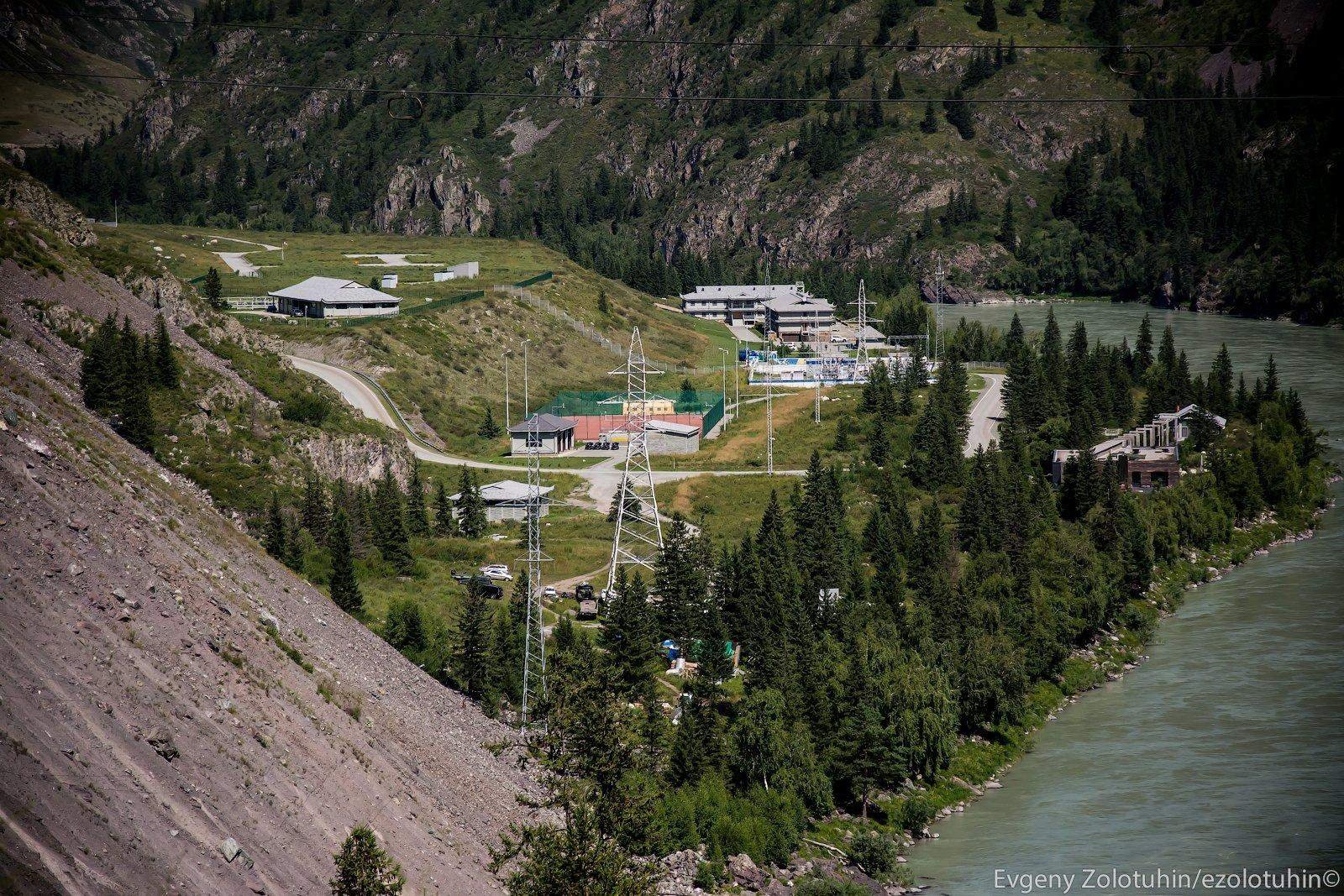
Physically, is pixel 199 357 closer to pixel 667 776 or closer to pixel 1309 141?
pixel 667 776

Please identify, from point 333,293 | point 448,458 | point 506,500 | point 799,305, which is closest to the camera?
point 506,500

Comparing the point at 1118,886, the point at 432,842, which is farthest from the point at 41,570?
the point at 1118,886

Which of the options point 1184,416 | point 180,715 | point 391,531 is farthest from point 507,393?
point 180,715

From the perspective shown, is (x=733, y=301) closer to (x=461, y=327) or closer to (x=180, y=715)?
(x=461, y=327)

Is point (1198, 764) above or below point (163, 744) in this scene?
below

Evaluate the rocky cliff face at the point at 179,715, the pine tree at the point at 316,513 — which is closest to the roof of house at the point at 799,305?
the pine tree at the point at 316,513

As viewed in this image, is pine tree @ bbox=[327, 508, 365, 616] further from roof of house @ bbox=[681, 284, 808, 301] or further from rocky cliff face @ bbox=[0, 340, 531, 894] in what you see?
roof of house @ bbox=[681, 284, 808, 301]

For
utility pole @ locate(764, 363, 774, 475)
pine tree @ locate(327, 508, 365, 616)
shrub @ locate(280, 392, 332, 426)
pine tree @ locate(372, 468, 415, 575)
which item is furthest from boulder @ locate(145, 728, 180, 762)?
utility pole @ locate(764, 363, 774, 475)

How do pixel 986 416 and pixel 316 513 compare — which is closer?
pixel 316 513
